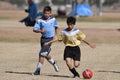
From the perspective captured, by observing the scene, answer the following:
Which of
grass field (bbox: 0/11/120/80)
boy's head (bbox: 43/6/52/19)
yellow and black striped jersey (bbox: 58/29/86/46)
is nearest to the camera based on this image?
yellow and black striped jersey (bbox: 58/29/86/46)

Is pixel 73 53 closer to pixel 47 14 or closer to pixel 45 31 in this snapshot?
pixel 45 31

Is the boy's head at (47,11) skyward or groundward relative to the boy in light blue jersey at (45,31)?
skyward

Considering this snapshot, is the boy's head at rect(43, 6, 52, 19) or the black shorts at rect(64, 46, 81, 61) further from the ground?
the boy's head at rect(43, 6, 52, 19)

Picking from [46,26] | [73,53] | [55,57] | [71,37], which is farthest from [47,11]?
[55,57]

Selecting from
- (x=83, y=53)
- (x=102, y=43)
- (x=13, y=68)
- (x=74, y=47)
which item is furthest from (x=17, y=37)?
(x=74, y=47)

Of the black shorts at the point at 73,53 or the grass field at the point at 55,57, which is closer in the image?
the black shorts at the point at 73,53

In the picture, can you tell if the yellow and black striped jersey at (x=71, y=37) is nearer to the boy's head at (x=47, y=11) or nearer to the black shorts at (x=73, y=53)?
the black shorts at (x=73, y=53)

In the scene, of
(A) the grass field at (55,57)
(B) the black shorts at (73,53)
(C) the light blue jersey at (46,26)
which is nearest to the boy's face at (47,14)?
(C) the light blue jersey at (46,26)

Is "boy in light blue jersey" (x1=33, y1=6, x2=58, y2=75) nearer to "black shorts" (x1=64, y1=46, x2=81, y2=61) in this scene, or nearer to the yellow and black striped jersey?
the yellow and black striped jersey

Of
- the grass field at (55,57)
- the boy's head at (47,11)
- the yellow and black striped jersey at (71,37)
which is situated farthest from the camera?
the grass field at (55,57)

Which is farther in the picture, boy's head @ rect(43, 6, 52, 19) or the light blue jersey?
the light blue jersey

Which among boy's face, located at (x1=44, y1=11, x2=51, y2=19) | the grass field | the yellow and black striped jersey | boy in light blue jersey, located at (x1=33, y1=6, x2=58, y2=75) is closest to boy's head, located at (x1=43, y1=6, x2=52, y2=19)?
boy's face, located at (x1=44, y1=11, x2=51, y2=19)

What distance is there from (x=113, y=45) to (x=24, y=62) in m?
9.29

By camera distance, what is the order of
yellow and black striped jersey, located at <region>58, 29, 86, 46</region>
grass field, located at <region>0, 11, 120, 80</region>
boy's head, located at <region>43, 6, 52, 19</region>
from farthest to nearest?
grass field, located at <region>0, 11, 120, 80</region> → boy's head, located at <region>43, 6, 52, 19</region> → yellow and black striped jersey, located at <region>58, 29, 86, 46</region>
